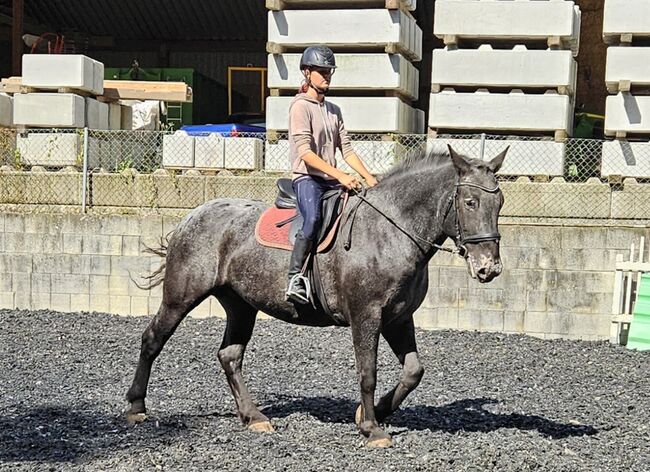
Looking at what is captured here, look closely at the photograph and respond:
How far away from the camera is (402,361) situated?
8.48 m

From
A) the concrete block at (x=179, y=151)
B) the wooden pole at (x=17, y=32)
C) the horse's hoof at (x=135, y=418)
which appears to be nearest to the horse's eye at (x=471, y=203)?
the horse's hoof at (x=135, y=418)

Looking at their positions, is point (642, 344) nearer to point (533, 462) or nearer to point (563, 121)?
point (563, 121)

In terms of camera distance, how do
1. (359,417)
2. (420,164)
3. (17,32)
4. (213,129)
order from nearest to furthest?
1. (420,164)
2. (359,417)
3. (213,129)
4. (17,32)

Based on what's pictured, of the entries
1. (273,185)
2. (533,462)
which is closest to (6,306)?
(273,185)

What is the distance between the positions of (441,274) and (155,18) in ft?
48.0

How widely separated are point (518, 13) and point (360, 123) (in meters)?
2.66

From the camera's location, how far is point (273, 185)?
15.0 meters

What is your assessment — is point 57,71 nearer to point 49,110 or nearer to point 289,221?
point 49,110

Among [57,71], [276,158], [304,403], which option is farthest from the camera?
[57,71]

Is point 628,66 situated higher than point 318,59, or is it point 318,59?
point 628,66

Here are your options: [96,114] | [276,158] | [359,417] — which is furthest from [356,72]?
[359,417]

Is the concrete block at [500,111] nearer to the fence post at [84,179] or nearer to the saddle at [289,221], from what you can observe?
the fence post at [84,179]

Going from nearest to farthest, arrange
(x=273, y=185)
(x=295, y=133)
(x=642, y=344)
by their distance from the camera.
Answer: (x=295, y=133) → (x=642, y=344) → (x=273, y=185)

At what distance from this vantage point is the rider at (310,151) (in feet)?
26.7
